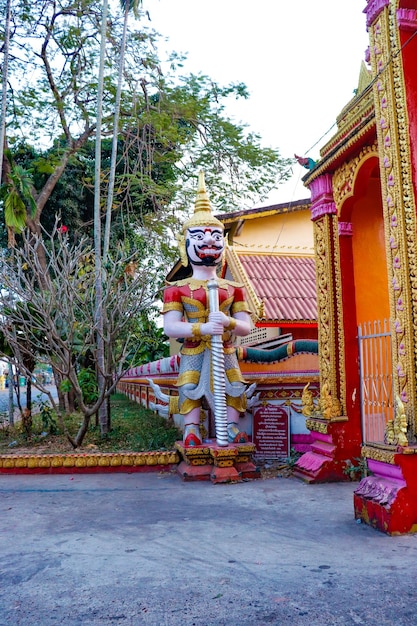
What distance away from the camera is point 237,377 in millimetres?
6969

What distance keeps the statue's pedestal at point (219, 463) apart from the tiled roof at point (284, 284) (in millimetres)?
3115

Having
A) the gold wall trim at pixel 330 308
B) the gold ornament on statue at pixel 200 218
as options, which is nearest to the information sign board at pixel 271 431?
the gold wall trim at pixel 330 308

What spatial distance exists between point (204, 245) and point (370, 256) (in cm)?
211

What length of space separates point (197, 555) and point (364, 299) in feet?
13.3

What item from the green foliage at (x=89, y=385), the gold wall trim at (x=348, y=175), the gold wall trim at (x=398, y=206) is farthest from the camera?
the green foliage at (x=89, y=385)

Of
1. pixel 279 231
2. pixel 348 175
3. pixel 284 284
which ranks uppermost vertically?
pixel 279 231

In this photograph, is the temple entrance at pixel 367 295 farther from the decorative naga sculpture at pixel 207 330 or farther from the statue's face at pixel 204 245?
the statue's face at pixel 204 245

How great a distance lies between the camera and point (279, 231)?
42.2ft

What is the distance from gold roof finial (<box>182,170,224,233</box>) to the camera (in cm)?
712

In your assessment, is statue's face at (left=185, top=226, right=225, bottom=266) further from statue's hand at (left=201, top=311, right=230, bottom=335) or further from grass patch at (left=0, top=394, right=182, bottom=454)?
grass patch at (left=0, top=394, right=182, bottom=454)

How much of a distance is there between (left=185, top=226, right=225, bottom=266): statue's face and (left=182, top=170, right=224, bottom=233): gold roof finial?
6cm

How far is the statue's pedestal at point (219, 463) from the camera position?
20.5ft

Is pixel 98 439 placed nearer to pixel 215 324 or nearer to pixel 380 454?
pixel 215 324

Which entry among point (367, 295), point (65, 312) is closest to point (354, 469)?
point (367, 295)
